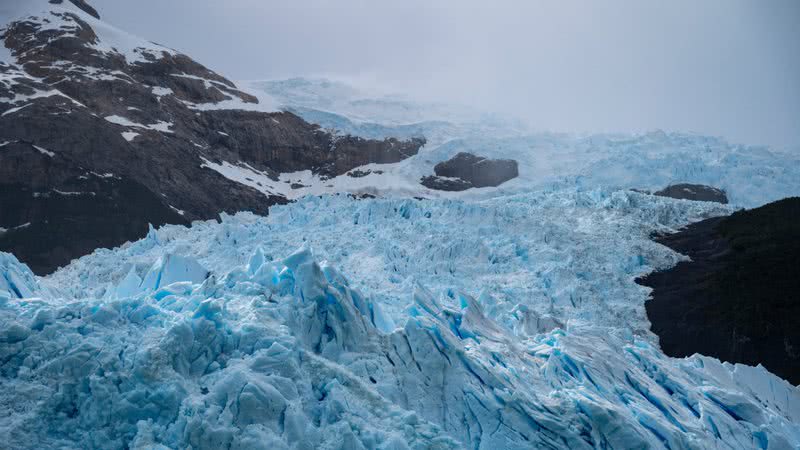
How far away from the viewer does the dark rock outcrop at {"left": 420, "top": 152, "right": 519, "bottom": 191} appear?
5588cm

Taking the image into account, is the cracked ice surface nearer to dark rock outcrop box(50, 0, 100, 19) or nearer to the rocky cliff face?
the rocky cliff face

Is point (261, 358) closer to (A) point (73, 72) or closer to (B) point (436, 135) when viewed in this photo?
(A) point (73, 72)

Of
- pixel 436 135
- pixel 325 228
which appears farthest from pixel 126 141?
pixel 436 135

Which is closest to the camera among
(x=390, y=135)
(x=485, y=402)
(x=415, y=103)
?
(x=485, y=402)

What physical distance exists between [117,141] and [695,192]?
127ft

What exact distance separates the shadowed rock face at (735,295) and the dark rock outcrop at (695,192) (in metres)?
14.3

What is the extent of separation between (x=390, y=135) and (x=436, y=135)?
5393 mm

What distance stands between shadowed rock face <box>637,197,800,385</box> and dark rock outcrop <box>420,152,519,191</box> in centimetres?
2794

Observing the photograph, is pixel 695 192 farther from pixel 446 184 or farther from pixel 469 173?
pixel 446 184

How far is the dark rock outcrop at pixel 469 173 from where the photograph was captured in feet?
183

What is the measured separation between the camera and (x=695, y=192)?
4297 cm

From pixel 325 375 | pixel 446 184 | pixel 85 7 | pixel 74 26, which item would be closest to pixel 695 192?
pixel 446 184

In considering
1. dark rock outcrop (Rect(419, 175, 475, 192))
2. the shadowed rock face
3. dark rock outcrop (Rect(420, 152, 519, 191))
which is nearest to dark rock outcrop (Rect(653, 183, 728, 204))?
dark rock outcrop (Rect(420, 152, 519, 191))

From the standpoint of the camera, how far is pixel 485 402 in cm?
874
